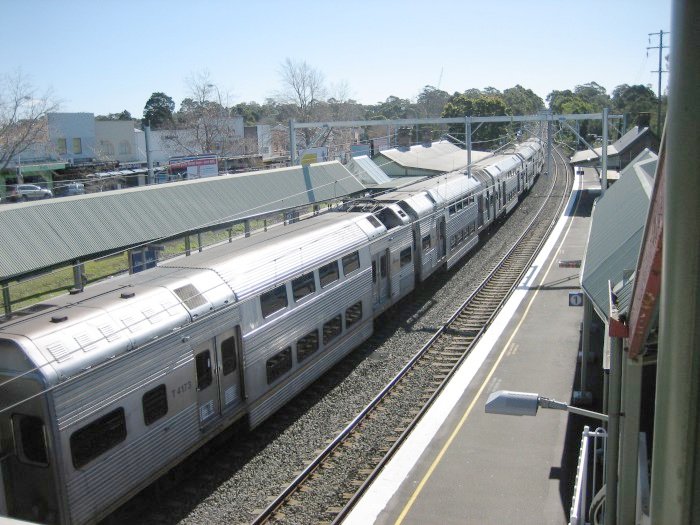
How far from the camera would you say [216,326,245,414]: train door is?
440 inches

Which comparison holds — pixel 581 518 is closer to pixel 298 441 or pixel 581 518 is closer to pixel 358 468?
pixel 358 468

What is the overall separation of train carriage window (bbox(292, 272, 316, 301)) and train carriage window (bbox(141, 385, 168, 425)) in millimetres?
4124

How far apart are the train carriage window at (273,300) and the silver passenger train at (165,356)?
1.4 inches

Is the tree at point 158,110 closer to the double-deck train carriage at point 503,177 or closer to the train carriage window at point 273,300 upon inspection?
the double-deck train carriage at point 503,177

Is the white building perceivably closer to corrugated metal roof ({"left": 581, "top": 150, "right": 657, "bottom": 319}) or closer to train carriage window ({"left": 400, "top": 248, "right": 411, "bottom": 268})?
train carriage window ({"left": 400, "top": 248, "right": 411, "bottom": 268})

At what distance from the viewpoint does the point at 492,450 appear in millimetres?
11750

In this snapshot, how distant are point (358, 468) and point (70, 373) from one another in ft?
17.4

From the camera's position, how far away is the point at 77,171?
51781 millimetres

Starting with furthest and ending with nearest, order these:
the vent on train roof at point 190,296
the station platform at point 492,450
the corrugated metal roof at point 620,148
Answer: the corrugated metal roof at point 620,148 < the vent on train roof at point 190,296 < the station platform at point 492,450

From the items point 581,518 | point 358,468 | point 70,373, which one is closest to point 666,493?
point 581,518

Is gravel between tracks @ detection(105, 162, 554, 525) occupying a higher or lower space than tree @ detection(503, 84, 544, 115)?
lower

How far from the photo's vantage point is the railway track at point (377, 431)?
401 inches

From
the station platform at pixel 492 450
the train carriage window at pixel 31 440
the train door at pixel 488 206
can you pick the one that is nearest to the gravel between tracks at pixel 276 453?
the station platform at pixel 492 450

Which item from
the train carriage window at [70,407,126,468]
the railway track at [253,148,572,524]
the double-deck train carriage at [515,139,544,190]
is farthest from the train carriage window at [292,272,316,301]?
the double-deck train carriage at [515,139,544,190]
